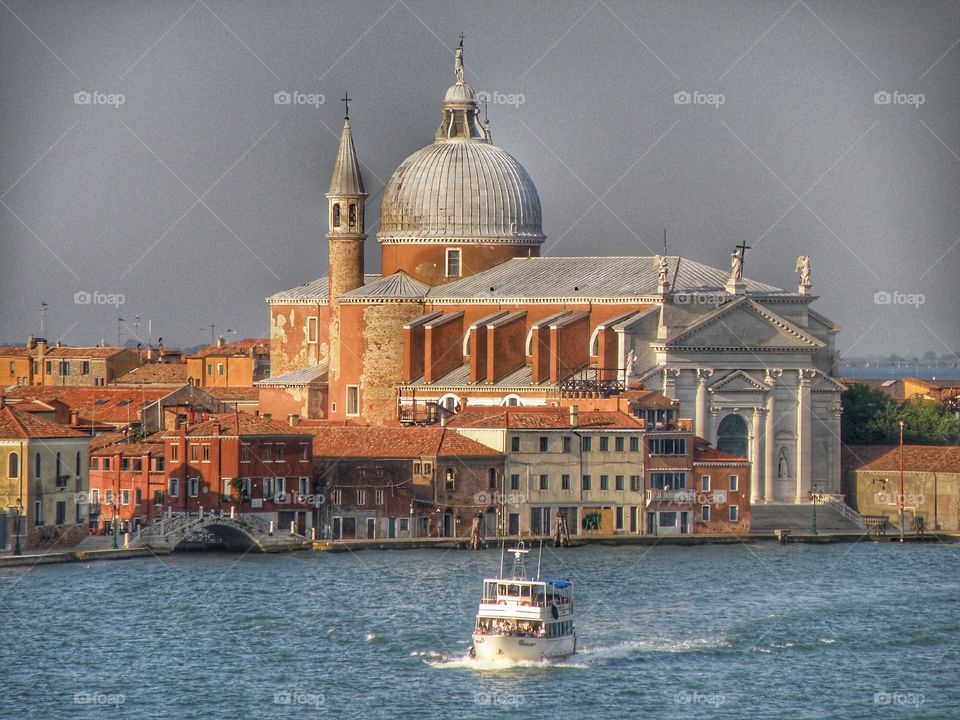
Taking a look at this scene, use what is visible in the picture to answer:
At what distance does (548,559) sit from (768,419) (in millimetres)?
13738

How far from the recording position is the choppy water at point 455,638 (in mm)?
54531

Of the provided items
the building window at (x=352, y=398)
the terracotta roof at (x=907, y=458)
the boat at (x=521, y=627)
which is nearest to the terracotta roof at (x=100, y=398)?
the building window at (x=352, y=398)

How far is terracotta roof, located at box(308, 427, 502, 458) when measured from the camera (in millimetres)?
78250

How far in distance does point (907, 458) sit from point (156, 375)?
37.3m

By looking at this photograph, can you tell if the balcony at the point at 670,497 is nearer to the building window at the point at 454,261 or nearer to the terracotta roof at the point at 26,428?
the terracotta roof at the point at 26,428

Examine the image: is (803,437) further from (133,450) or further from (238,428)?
(133,450)

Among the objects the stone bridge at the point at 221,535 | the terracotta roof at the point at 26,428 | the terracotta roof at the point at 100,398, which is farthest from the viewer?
the terracotta roof at the point at 100,398

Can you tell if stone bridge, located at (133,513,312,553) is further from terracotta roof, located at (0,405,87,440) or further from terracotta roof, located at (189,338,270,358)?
terracotta roof, located at (189,338,270,358)

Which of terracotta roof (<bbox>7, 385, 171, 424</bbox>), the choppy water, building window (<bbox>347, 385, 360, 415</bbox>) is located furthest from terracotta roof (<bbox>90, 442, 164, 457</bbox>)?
building window (<bbox>347, 385, 360, 415</bbox>)

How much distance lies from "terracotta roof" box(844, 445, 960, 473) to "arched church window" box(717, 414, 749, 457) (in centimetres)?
350

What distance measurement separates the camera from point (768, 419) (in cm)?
8531

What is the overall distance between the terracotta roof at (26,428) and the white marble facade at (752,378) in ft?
57.3

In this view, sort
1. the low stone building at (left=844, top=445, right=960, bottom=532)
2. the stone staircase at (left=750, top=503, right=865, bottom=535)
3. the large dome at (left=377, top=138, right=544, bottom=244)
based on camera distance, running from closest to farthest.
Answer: the stone staircase at (left=750, top=503, right=865, bottom=535) < the low stone building at (left=844, top=445, right=960, bottom=532) < the large dome at (left=377, top=138, right=544, bottom=244)

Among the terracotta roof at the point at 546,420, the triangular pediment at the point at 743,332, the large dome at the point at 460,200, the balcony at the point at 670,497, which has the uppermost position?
the large dome at the point at 460,200
